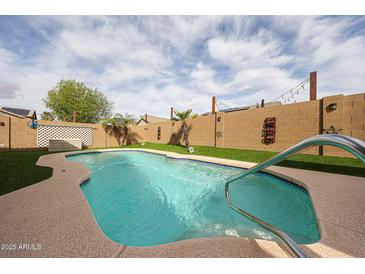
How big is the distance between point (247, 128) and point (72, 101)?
28019 mm

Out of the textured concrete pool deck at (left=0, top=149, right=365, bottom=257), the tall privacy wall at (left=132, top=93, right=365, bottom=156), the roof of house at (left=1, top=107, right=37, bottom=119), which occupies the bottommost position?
the textured concrete pool deck at (left=0, top=149, right=365, bottom=257)

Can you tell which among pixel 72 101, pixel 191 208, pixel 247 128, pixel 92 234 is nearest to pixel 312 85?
pixel 247 128

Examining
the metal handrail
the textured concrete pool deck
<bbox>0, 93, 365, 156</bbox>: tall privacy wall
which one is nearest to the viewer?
the metal handrail

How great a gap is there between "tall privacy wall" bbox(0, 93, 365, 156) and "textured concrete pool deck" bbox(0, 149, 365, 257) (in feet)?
18.8

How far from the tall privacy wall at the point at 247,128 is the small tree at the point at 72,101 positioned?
11675 mm

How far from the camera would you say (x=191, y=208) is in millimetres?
3865

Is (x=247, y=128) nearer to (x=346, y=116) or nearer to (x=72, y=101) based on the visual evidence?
(x=346, y=116)

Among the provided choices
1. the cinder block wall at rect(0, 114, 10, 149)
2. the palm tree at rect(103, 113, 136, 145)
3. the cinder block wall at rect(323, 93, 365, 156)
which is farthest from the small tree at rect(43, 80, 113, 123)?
the cinder block wall at rect(323, 93, 365, 156)

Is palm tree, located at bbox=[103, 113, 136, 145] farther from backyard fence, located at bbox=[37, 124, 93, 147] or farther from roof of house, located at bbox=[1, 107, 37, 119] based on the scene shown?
roof of house, located at bbox=[1, 107, 37, 119]

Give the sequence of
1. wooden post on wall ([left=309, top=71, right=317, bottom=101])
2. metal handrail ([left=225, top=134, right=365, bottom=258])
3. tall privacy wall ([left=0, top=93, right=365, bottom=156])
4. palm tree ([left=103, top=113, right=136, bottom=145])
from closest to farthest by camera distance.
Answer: metal handrail ([left=225, top=134, right=365, bottom=258])
tall privacy wall ([left=0, top=93, right=365, bottom=156])
wooden post on wall ([left=309, top=71, right=317, bottom=101])
palm tree ([left=103, top=113, right=136, bottom=145])

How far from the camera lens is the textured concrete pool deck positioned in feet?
5.41

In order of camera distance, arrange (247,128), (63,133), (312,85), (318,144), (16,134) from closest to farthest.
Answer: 1. (318,144)
2. (312,85)
3. (247,128)
4. (16,134)
5. (63,133)
